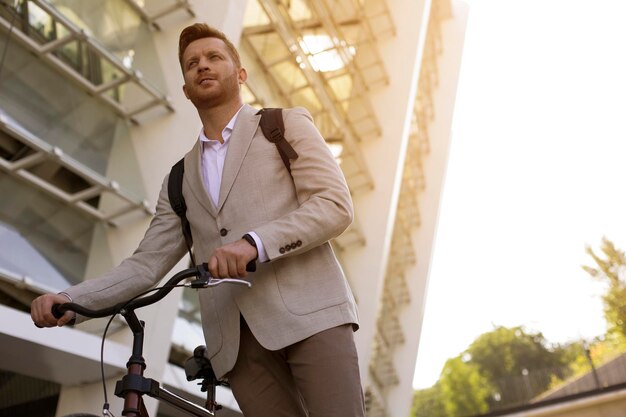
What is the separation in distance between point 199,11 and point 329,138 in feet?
31.4

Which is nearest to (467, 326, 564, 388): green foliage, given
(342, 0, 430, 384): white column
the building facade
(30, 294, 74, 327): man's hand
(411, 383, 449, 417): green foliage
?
(411, 383, 449, 417): green foliage

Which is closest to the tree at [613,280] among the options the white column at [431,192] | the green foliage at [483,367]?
the white column at [431,192]

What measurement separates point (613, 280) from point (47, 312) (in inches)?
1869

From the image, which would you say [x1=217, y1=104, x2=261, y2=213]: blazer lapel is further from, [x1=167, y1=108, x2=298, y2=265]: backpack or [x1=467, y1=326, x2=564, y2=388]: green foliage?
[x1=467, y1=326, x2=564, y2=388]: green foliage

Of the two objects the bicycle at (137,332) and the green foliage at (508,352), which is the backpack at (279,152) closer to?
the bicycle at (137,332)

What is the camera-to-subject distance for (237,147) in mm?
3266

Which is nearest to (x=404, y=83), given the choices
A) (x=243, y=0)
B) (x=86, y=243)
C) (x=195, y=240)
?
Answer: (x=243, y=0)

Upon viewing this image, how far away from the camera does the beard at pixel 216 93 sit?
3318 millimetres

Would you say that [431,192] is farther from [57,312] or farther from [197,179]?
[57,312]

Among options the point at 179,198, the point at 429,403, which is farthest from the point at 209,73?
the point at 429,403

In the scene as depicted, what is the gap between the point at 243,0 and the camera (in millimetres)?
11688

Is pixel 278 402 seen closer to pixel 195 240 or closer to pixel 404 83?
pixel 195 240

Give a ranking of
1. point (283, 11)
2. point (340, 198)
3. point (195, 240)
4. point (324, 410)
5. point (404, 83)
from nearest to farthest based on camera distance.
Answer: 1. point (324, 410)
2. point (340, 198)
3. point (195, 240)
4. point (283, 11)
5. point (404, 83)

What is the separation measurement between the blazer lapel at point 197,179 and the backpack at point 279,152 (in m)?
0.07
